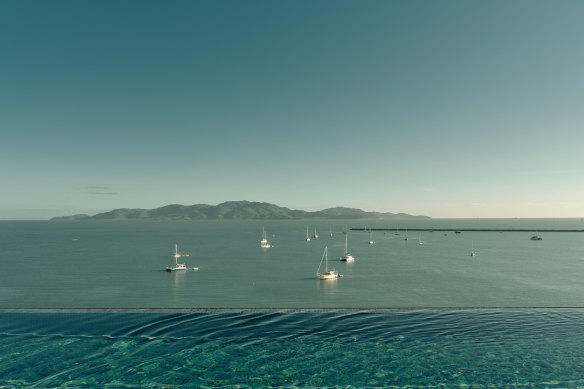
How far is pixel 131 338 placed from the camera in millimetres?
41969

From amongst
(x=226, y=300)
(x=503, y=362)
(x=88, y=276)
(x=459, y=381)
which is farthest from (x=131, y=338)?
(x=88, y=276)

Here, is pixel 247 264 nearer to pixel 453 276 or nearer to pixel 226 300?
pixel 226 300

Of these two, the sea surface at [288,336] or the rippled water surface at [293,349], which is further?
the sea surface at [288,336]

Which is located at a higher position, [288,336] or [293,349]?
[288,336]

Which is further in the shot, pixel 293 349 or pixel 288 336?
pixel 288 336

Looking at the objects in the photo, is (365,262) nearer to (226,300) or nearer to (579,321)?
(226,300)

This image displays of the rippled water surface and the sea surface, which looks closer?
the rippled water surface

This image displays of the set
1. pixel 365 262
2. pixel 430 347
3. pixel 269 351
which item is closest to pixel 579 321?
pixel 430 347

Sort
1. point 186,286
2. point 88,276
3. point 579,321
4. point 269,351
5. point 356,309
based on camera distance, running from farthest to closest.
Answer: point 88,276
point 186,286
point 356,309
point 579,321
point 269,351

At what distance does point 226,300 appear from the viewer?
6900 cm

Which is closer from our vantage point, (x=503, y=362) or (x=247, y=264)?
(x=503, y=362)

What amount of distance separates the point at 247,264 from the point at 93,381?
93.8m

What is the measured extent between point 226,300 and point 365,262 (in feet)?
252

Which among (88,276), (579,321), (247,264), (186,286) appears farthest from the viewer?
(247,264)
